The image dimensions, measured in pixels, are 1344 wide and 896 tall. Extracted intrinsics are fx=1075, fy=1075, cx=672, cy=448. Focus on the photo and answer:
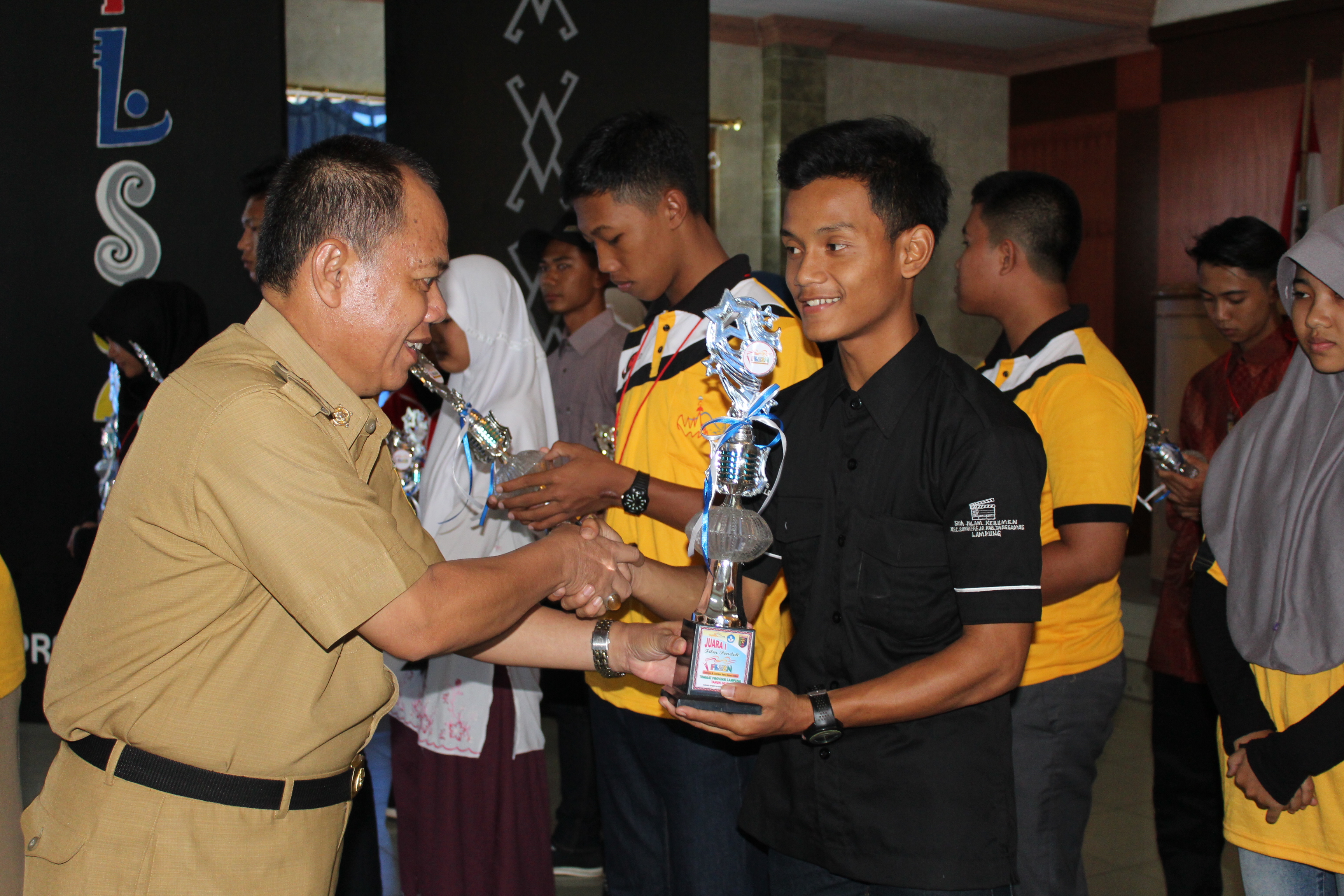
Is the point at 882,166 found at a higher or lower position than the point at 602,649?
higher

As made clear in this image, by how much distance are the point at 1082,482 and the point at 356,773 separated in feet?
5.15

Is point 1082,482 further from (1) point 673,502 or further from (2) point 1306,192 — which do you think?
(2) point 1306,192

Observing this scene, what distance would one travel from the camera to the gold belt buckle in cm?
153

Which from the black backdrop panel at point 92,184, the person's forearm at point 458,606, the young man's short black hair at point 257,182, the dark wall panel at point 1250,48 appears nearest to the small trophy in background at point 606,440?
the person's forearm at point 458,606

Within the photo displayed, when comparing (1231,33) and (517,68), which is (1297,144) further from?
(517,68)

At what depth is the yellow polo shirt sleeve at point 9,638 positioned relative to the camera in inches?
67.3

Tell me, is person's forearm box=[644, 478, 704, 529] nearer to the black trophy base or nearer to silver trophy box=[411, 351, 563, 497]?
silver trophy box=[411, 351, 563, 497]

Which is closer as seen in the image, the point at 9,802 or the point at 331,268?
the point at 331,268

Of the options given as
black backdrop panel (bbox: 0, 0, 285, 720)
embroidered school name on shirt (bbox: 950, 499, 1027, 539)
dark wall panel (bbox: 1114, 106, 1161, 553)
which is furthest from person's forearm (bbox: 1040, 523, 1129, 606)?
dark wall panel (bbox: 1114, 106, 1161, 553)

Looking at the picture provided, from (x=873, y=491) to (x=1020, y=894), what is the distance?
1.14 m

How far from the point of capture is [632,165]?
2.40 meters

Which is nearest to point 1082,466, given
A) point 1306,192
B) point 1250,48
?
point 1306,192

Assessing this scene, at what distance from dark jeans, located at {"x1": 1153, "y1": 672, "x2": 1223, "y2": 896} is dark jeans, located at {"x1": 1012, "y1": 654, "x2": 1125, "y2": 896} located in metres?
0.81

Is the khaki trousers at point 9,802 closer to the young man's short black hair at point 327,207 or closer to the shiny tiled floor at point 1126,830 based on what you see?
the young man's short black hair at point 327,207
